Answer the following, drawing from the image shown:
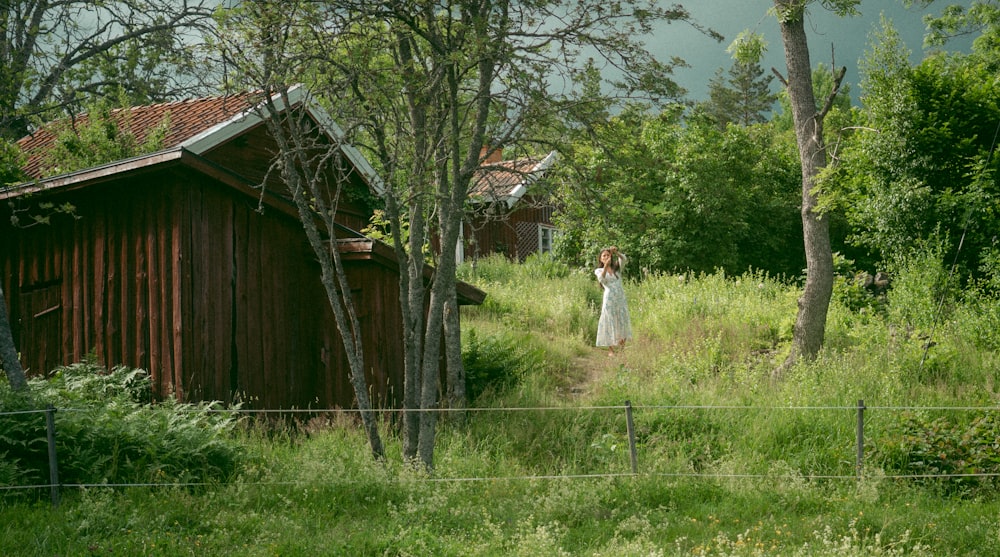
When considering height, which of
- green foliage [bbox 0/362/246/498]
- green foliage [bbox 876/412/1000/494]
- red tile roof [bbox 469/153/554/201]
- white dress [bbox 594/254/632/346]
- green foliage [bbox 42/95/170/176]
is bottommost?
green foliage [bbox 876/412/1000/494]

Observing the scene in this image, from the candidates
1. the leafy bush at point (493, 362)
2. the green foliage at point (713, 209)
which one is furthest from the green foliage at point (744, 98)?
the leafy bush at point (493, 362)

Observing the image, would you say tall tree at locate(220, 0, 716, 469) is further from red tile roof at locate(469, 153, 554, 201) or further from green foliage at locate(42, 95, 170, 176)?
green foliage at locate(42, 95, 170, 176)

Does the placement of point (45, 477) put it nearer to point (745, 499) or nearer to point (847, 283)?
point (745, 499)

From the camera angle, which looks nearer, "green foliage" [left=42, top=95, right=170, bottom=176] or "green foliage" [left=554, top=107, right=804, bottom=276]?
"green foliage" [left=42, top=95, right=170, bottom=176]

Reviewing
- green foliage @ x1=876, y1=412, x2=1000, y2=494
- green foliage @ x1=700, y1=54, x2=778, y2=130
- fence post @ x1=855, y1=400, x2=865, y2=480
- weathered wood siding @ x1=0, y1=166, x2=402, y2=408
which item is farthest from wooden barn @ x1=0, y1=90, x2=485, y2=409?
green foliage @ x1=700, y1=54, x2=778, y2=130

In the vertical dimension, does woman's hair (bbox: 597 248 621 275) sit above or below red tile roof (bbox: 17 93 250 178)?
below

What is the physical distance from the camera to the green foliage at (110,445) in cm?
725

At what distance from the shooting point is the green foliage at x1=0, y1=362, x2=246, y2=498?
7254 mm

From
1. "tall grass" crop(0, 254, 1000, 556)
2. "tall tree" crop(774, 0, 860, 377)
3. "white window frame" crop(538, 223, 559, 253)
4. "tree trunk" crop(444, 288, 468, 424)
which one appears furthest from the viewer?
"white window frame" crop(538, 223, 559, 253)

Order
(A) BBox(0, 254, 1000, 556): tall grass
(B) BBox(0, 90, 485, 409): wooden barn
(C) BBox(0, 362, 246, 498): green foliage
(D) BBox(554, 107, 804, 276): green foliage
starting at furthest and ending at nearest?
(D) BBox(554, 107, 804, 276): green foliage, (B) BBox(0, 90, 485, 409): wooden barn, (C) BBox(0, 362, 246, 498): green foliage, (A) BBox(0, 254, 1000, 556): tall grass

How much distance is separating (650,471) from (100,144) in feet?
40.9

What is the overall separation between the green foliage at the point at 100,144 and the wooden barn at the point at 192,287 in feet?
13.4

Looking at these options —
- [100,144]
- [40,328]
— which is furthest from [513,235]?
[40,328]

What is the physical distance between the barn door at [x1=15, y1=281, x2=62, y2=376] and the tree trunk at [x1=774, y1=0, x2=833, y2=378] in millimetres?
9912
